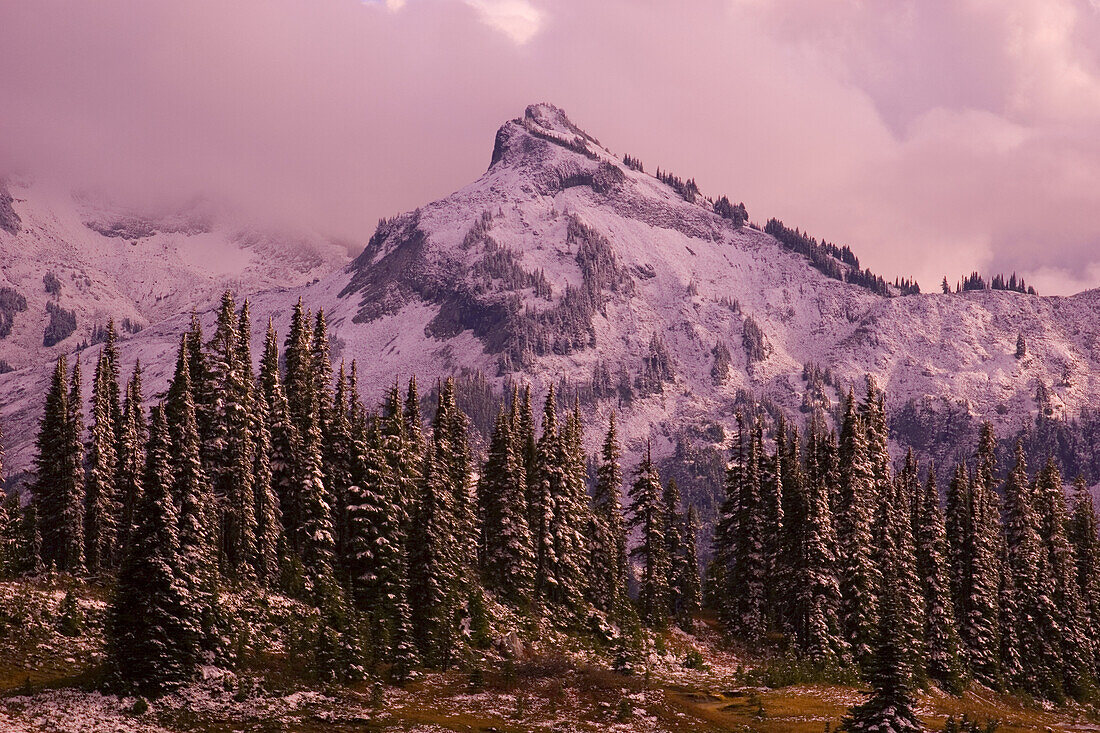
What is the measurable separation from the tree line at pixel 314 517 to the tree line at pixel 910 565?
935 centimetres

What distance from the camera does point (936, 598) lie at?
84.3m

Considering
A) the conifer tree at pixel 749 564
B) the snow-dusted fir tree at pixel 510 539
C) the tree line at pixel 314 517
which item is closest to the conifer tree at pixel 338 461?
the tree line at pixel 314 517

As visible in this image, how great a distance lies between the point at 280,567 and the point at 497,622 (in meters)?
15.4

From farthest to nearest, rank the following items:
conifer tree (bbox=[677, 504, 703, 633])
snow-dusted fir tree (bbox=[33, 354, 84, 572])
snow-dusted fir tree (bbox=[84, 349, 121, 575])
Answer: conifer tree (bbox=[677, 504, 703, 633])
snow-dusted fir tree (bbox=[84, 349, 121, 575])
snow-dusted fir tree (bbox=[33, 354, 84, 572])

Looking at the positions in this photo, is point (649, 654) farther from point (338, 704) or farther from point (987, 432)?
point (987, 432)

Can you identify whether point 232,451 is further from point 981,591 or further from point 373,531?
point 981,591

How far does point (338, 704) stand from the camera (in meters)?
50.9

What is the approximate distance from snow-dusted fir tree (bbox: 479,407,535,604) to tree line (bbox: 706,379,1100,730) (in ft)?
68.7

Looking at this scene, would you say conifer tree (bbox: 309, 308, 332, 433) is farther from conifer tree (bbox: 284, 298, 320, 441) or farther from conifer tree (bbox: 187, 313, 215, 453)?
conifer tree (bbox: 187, 313, 215, 453)

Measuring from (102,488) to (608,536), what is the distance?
42.8 m

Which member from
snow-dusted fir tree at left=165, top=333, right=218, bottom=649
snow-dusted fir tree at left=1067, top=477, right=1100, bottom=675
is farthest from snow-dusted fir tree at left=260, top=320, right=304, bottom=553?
snow-dusted fir tree at left=1067, top=477, right=1100, bottom=675

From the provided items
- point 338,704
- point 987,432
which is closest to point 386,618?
point 338,704

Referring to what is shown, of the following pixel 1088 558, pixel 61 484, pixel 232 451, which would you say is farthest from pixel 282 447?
pixel 1088 558

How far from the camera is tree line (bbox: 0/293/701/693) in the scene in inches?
2058
